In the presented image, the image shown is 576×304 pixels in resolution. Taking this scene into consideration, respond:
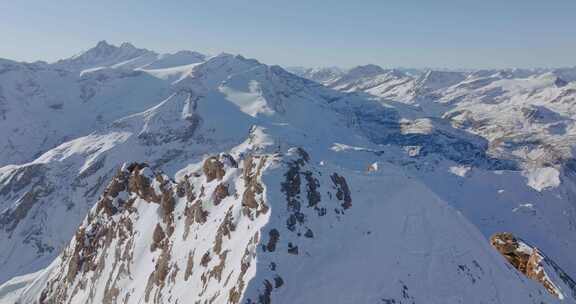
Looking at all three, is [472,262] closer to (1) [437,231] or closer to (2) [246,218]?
(1) [437,231]

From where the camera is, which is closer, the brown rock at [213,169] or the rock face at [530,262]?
the rock face at [530,262]

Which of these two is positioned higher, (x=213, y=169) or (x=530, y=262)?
(x=213, y=169)

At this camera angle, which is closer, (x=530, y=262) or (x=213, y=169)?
(x=530, y=262)

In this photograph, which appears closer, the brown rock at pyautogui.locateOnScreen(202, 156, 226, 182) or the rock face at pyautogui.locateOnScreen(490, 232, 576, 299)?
the rock face at pyautogui.locateOnScreen(490, 232, 576, 299)

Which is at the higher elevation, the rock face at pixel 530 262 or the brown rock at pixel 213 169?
the brown rock at pixel 213 169

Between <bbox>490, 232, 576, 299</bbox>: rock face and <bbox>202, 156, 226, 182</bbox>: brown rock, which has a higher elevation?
<bbox>202, 156, 226, 182</bbox>: brown rock

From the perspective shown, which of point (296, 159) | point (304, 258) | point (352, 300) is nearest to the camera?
point (352, 300)

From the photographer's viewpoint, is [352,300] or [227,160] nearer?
[352,300]

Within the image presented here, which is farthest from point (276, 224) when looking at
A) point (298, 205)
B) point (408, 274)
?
point (408, 274)
